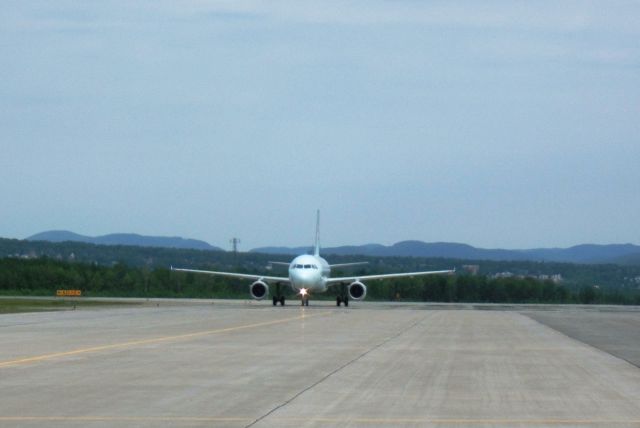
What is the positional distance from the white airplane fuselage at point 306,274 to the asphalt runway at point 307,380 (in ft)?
103

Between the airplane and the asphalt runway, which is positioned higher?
the airplane

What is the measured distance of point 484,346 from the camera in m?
28.1

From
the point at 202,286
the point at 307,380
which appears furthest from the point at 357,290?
the point at 307,380

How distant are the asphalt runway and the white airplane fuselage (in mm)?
31243

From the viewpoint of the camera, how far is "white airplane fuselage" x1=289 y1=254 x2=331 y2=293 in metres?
64.9

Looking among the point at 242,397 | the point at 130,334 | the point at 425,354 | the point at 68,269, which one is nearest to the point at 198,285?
the point at 68,269

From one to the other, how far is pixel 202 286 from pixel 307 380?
97.3 metres

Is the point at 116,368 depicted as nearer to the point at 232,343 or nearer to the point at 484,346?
the point at 232,343

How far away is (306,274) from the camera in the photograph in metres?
64.9

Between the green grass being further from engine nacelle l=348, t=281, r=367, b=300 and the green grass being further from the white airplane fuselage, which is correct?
engine nacelle l=348, t=281, r=367, b=300

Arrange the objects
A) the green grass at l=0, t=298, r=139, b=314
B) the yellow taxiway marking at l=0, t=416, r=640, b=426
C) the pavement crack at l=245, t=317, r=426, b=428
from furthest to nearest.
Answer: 1. the green grass at l=0, t=298, r=139, b=314
2. the pavement crack at l=245, t=317, r=426, b=428
3. the yellow taxiway marking at l=0, t=416, r=640, b=426

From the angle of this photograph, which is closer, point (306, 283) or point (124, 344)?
point (124, 344)

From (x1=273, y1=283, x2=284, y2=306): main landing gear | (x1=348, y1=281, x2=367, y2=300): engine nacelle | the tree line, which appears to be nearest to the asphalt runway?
(x1=273, y1=283, x2=284, y2=306): main landing gear

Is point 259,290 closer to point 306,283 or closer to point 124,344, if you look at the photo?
point 306,283
